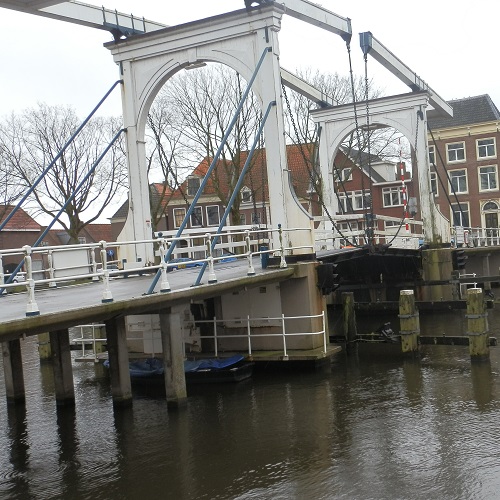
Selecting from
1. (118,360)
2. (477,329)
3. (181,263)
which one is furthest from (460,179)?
(181,263)

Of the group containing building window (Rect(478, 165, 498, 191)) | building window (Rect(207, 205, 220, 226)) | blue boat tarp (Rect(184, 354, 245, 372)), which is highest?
building window (Rect(478, 165, 498, 191))

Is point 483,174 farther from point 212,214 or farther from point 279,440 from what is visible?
point 279,440

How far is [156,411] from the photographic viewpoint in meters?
13.1

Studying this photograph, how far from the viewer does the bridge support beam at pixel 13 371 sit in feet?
47.2

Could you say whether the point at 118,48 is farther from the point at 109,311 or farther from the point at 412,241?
the point at 412,241

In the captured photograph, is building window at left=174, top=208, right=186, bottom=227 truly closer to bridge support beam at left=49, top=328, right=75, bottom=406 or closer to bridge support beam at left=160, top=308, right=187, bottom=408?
bridge support beam at left=49, top=328, right=75, bottom=406

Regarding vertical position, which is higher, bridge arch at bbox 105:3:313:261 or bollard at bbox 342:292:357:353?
bridge arch at bbox 105:3:313:261

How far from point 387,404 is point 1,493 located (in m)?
6.36

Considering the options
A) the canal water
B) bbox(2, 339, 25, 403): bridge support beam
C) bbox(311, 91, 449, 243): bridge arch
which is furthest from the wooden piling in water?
bbox(311, 91, 449, 243): bridge arch

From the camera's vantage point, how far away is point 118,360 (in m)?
12.9

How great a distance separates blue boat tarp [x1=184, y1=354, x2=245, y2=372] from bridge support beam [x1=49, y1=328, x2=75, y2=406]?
237cm

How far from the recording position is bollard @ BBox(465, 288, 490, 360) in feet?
50.9

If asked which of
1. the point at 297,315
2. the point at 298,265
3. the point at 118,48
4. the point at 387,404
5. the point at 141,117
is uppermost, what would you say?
the point at 118,48

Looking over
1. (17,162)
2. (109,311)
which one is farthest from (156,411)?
(17,162)
